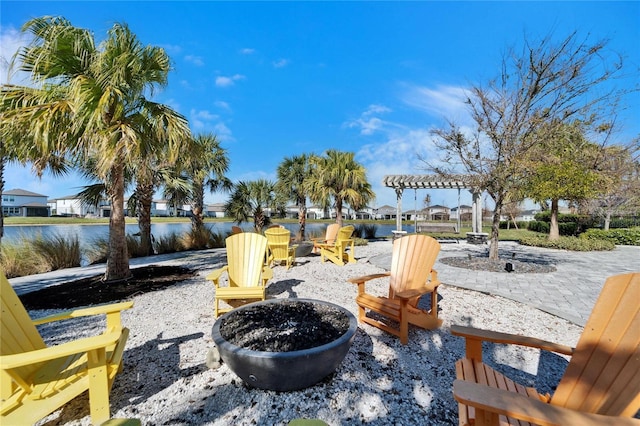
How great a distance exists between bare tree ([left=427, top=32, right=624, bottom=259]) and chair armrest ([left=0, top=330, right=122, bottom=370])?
7.79m

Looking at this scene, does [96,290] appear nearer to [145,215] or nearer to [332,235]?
[145,215]

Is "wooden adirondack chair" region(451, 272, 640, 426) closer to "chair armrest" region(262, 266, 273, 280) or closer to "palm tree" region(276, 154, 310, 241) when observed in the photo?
"chair armrest" region(262, 266, 273, 280)

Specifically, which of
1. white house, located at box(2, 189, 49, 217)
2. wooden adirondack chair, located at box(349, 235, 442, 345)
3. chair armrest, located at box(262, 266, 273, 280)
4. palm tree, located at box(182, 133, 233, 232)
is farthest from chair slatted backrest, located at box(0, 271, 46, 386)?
white house, located at box(2, 189, 49, 217)

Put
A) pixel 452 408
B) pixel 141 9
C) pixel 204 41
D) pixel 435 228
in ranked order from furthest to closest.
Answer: pixel 435 228
pixel 204 41
pixel 141 9
pixel 452 408

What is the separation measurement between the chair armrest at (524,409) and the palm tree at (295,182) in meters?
12.4

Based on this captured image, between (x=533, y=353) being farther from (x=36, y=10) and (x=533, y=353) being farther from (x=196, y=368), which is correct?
(x=36, y=10)

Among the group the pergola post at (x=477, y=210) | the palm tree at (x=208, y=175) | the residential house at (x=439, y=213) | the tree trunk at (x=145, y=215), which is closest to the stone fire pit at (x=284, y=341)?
the tree trunk at (x=145, y=215)

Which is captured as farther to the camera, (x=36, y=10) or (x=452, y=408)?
(x=36, y=10)

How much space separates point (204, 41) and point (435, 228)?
42.3 feet

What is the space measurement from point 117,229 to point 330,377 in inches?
198

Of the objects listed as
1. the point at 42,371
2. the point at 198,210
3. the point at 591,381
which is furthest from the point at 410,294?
the point at 198,210

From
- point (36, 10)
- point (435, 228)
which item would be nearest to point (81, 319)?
point (36, 10)

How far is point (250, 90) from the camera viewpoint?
12.6 m

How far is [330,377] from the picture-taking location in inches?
92.0
